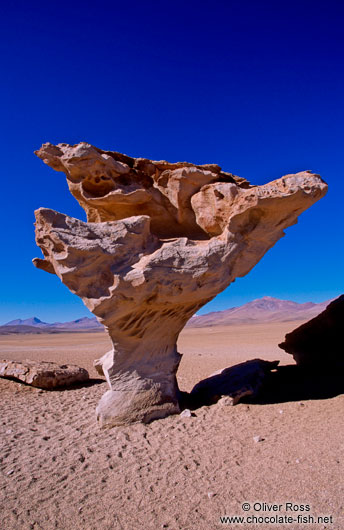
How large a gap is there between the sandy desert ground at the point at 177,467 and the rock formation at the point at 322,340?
3.00m

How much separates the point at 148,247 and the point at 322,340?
24.8 ft

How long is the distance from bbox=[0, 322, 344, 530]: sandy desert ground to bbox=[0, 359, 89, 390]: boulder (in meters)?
2.07

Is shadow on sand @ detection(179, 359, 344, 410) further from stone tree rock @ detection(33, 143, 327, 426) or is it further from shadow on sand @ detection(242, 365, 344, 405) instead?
stone tree rock @ detection(33, 143, 327, 426)

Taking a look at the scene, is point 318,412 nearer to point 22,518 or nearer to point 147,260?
point 147,260

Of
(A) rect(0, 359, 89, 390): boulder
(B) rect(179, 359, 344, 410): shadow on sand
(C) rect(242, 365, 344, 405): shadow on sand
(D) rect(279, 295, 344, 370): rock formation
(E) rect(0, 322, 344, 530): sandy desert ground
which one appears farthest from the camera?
(D) rect(279, 295, 344, 370): rock formation

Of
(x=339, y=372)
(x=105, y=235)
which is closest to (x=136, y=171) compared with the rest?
(x=105, y=235)

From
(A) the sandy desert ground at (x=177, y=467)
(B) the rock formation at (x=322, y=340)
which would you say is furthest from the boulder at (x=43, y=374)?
(B) the rock formation at (x=322, y=340)

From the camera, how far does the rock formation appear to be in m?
11.3

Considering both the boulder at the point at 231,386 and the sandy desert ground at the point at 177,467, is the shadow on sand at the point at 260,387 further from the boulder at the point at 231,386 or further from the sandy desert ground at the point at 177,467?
the sandy desert ground at the point at 177,467

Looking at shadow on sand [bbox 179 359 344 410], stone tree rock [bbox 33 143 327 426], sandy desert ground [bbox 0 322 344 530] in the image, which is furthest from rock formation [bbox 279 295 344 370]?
stone tree rock [bbox 33 143 327 426]

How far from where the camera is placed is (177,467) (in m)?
5.39

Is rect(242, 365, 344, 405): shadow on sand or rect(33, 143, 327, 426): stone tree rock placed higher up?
rect(33, 143, 327, 426): stone tree rock

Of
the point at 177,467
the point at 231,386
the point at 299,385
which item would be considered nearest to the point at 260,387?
the point at 231,386

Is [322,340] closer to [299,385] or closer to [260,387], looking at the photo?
[299,385]
